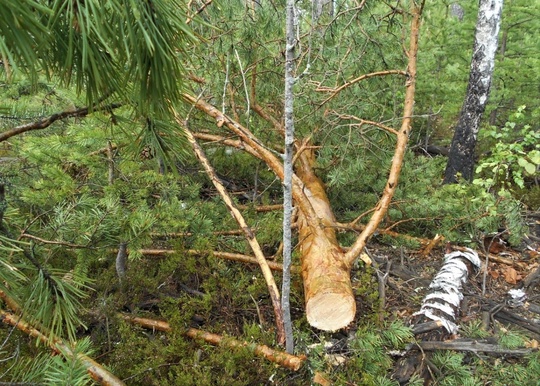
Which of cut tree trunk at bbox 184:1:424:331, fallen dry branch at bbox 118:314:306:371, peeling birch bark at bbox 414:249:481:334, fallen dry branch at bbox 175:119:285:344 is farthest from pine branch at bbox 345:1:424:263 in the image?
fallen dry branch at bbox 118:314:306:371

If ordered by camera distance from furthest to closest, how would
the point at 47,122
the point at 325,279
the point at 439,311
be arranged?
the point at 439,311 → the point at 325,279 → the point at 47,122

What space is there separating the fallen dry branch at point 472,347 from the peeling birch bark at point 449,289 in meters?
0.15

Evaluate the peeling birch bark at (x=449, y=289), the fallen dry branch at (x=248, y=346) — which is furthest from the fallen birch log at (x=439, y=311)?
the fallen dry branch at (x=248, y=346)

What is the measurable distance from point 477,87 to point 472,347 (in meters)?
4.22

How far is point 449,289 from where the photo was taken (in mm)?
3311

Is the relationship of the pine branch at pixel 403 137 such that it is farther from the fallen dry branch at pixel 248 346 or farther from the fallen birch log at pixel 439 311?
the fallen dry branch at pixel 248 346

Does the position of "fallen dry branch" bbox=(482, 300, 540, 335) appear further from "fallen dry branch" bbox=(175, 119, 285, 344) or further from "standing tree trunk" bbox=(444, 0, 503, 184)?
"standing tree trunk" bbox=(444, 0, 503, 184)

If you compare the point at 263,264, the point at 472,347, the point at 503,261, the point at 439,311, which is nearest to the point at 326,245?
the point at 263,264

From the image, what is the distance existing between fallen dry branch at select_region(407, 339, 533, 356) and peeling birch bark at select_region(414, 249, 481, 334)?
6.1 inches

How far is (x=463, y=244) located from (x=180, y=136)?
370cm

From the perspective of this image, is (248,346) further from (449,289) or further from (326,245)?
(449,289)

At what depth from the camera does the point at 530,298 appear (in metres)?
3.53

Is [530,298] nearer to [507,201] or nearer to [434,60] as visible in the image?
[507,201]

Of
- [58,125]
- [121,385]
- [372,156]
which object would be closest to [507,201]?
[372,156]
